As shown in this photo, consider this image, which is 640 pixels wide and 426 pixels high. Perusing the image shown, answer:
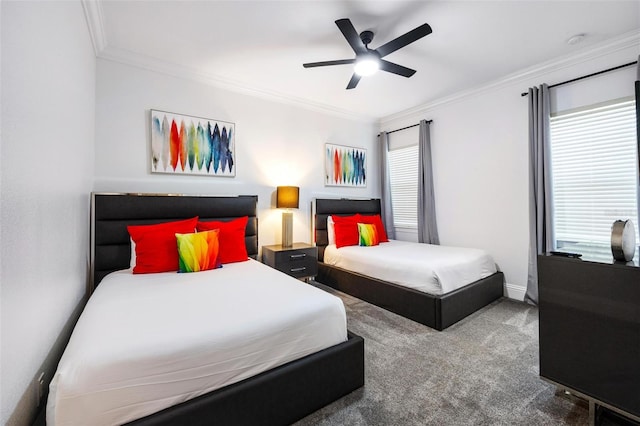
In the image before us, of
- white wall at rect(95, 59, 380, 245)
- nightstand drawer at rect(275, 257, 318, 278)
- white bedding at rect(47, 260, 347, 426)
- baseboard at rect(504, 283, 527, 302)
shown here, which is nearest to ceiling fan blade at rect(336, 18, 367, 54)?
white wall at rect(95, 59, 380, 245)

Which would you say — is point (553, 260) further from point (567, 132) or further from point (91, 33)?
point (91, 33)

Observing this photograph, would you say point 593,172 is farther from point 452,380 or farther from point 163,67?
point 163,67

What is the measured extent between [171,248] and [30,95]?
1.50 m

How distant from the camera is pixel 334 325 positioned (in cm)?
162

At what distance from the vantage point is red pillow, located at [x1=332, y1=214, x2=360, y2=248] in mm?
3768

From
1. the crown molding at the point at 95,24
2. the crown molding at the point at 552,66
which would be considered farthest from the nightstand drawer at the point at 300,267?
the crown molding at the point at 552,66

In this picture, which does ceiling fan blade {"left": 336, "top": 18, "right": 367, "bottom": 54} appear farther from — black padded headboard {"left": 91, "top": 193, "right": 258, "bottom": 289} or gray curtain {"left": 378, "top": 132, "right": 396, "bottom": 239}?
gray curtain {"left": 378, "top": 132, "right": 396, "bottom": 239}

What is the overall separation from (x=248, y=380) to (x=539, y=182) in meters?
3.38

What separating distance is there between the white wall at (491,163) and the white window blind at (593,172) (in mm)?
277

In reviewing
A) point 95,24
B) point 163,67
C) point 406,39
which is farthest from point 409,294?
point 95,24

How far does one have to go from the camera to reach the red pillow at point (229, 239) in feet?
8.89

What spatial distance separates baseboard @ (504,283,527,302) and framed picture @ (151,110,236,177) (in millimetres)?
3631

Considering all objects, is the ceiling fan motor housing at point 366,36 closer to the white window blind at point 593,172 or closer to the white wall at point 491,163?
the white wall at point 491,163

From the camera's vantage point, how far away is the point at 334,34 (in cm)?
240
